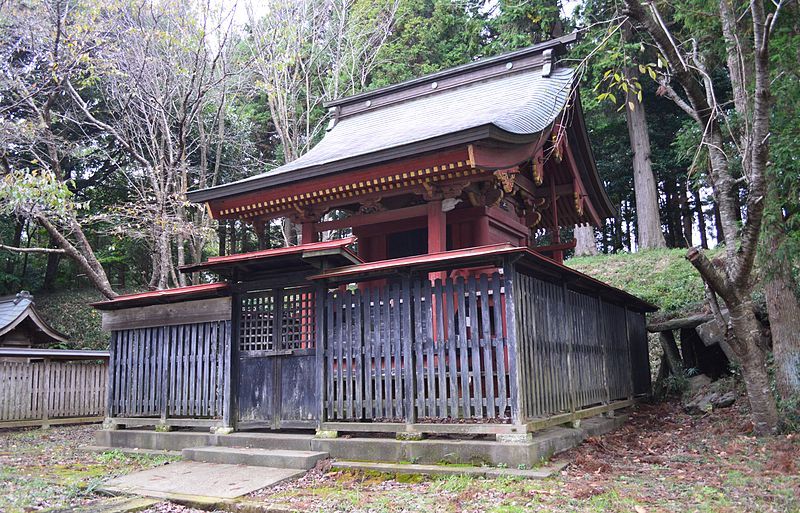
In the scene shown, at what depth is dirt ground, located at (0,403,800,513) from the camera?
5.12 meters

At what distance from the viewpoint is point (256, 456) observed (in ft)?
24.1

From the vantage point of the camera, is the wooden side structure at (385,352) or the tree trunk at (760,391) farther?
the tree trunk at (760,391)

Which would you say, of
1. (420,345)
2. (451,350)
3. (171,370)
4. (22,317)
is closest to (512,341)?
(451,350)

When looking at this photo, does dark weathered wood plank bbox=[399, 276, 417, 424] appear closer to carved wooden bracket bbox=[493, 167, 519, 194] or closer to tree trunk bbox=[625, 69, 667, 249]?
carved wooden bracket bbox=[493, 167, 519, 194]

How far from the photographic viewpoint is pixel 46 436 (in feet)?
38.7

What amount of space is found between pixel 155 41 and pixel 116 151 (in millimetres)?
10239

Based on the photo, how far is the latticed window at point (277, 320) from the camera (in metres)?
8.16

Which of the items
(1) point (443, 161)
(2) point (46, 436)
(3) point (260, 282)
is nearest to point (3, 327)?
(2) point (46, 436)

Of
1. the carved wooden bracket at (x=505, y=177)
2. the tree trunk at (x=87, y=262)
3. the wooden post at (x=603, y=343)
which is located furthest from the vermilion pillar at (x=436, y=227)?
the tree trunk at (x=87, y=262)

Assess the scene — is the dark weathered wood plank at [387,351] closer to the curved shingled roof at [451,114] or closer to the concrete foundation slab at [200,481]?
the concrete foundation slab at [200,481]

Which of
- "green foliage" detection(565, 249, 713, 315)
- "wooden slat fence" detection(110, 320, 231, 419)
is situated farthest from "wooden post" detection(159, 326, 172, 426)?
"green foliage" detection(565, 249, 713, 315)

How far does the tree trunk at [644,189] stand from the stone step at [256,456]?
59.3 feet

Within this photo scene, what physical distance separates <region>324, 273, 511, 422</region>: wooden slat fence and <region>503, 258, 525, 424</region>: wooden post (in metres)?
0.09

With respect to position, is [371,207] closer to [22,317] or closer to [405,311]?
[405,311]
